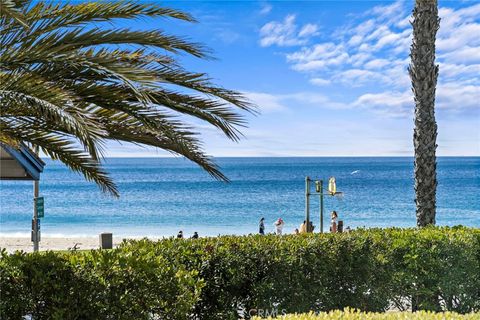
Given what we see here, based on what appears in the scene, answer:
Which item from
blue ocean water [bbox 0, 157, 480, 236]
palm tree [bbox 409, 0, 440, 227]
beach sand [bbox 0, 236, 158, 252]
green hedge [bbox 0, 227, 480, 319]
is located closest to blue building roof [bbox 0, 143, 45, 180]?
green hedge [bbox 0, 227, 480, 319]

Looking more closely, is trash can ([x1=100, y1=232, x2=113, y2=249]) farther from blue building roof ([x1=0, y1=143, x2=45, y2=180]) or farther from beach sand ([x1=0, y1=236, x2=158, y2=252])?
blue building roof ([x1=0, y1=143, x2=45, y2=180])

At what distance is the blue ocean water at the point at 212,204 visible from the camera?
56375mm

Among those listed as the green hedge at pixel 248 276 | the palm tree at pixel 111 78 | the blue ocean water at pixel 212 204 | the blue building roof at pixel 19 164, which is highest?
the palm tree at pixel 111 78

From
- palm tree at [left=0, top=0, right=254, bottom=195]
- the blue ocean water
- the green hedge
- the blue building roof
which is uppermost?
palm tree at [left=0, top=0, right=254, bottom=195]

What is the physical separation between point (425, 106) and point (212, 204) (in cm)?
6127

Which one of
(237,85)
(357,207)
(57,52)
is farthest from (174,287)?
(237,85)

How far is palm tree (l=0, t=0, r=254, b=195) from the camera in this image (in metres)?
5.95

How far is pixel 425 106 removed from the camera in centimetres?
1034

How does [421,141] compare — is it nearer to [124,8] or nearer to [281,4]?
[124,8]

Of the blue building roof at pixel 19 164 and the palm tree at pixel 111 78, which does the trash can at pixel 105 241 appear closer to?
the blue building roof at pixel 19 164

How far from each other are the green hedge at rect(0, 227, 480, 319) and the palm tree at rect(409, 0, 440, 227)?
1.60m

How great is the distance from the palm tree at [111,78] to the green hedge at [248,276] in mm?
1151

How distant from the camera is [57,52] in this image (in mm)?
5918

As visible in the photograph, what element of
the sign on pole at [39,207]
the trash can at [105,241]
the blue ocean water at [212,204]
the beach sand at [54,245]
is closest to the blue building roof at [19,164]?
the sign on pole at [39,207]
